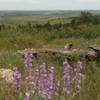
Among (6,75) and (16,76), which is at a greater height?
(16,76)

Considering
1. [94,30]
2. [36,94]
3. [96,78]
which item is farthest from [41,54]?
[94,30]

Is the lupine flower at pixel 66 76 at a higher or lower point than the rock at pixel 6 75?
higher

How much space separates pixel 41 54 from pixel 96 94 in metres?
3.75

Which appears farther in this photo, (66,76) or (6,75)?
(6,75)

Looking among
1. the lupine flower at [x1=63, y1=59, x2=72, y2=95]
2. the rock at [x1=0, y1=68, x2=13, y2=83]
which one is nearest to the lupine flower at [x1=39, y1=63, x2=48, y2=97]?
the lupine flower at [x1=63, y1=59, x2=72, y2=95]

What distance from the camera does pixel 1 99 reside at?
473cm

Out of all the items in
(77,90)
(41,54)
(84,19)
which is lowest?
(84,19)

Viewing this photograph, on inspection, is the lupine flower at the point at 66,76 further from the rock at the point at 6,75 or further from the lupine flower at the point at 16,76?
the rock at the point at 6,75

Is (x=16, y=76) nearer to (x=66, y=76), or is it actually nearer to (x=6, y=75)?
(x=66, y=76)

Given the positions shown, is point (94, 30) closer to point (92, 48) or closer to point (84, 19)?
point (84, 19)

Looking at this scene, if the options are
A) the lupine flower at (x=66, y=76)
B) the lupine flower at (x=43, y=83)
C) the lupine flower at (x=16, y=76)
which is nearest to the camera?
the lupine flower at (x=43, y=83)

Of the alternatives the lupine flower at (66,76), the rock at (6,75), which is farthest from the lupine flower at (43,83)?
the rock at (6,75)

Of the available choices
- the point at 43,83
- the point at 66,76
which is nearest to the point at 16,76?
the point at 43,83

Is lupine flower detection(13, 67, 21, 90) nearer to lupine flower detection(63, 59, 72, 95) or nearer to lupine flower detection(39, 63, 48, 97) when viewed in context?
lupine flower detection(39, 63, 48, 97)
